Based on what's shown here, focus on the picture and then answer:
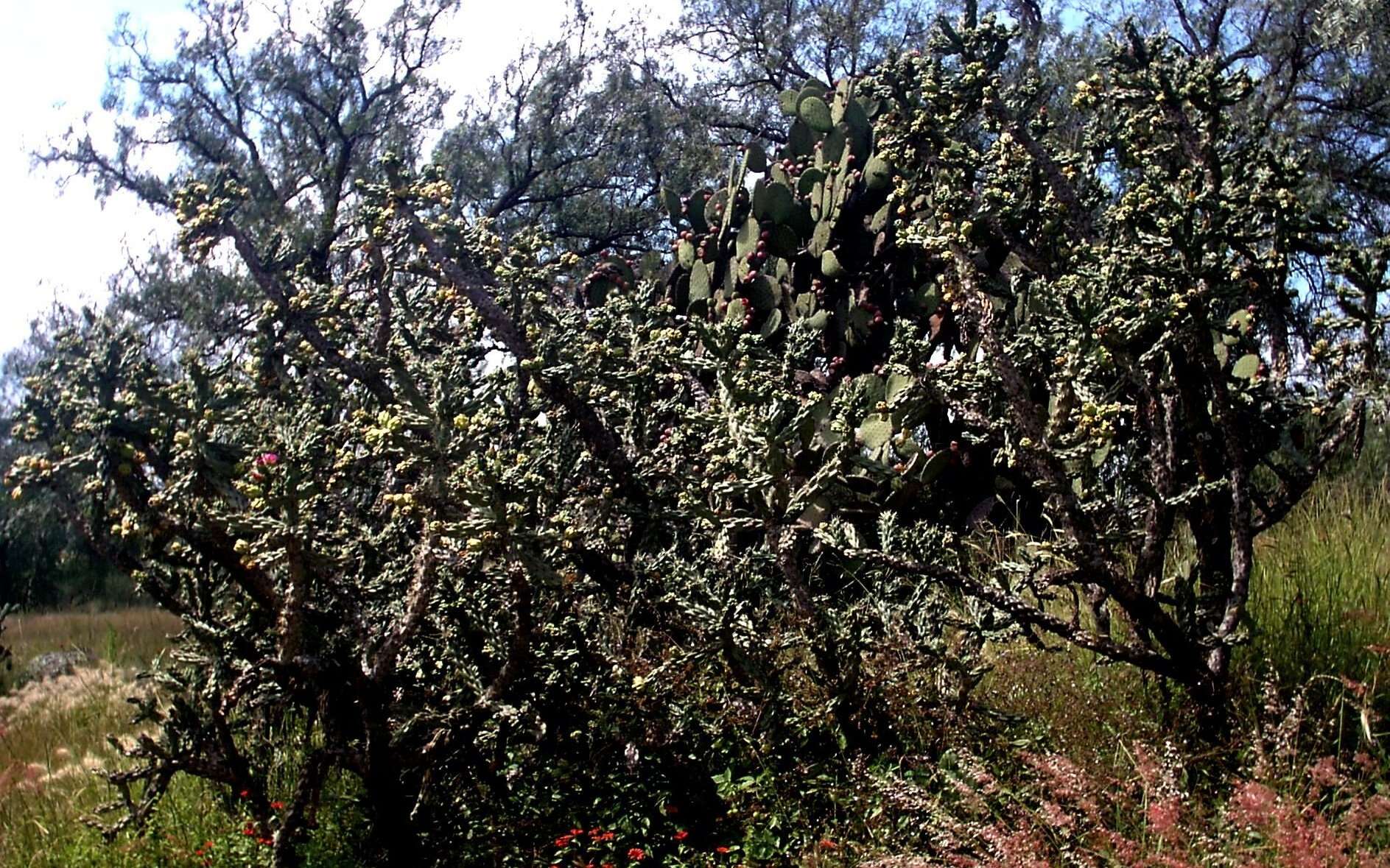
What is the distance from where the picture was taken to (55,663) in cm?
1032

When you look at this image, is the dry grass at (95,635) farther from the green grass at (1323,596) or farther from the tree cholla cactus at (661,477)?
the green grass at (1323,596)

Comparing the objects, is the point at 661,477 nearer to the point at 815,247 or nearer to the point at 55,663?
the point at 815,247

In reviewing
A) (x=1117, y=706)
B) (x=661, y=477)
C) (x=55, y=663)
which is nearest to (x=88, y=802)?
(x=661, y=477)

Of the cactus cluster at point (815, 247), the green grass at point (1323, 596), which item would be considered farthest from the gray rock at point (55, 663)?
the green grass at point (1323, 596)

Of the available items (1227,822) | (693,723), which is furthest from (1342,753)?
(693,723)

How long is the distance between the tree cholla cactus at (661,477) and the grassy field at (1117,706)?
0.27 m

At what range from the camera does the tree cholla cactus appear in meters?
3.46

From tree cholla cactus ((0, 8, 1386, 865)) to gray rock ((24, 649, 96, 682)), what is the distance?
5.70 m

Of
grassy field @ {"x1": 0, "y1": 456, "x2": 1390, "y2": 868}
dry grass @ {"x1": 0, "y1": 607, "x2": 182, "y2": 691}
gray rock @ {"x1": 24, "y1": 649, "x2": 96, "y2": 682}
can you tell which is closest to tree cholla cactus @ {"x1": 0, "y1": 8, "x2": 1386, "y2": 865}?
grassy field @ {"x1": 0, "y1": 456, "x2": 1390, "y2": 868}

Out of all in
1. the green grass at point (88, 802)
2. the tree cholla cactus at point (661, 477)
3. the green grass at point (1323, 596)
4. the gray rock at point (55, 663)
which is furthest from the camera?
the gray rock at point (55, 663)

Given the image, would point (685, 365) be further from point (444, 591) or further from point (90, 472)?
point (90, 472)

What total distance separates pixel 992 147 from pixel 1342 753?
2157 mm

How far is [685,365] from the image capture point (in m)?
4.33

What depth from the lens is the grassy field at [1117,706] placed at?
12.2 feet
